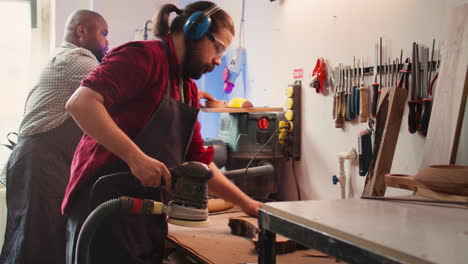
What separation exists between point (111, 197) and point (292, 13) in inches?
56.7

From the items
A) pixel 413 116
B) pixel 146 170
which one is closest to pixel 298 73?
pixel 413 116

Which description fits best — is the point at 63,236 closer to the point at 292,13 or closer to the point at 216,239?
the point at 216,239

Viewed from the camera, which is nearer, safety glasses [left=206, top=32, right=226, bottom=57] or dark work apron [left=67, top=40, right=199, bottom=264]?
dark work apron [left=67, top=40, right=199, bottom=264]

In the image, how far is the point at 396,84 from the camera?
160 cm

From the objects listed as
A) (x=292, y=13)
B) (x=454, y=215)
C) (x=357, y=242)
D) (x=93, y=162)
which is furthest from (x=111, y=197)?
(x=292, y=13)

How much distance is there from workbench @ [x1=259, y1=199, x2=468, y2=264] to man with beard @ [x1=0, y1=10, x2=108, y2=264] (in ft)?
4.63

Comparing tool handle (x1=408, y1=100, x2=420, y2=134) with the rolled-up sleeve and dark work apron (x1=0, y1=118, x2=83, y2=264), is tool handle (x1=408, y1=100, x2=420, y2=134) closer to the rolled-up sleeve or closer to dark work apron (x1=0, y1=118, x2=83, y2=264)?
the rolled-up sleeve

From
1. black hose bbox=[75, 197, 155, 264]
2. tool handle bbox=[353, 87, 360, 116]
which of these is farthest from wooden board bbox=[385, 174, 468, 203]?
black hose bbox=[75, 197, 155, 264]

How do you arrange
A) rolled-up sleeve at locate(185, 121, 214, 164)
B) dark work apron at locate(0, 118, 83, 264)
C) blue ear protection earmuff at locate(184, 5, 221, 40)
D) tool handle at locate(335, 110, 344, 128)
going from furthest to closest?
1. dark work apron at locate(0, 118, 83, 264)
2. tool handle at locate(335, 110, 344, 128)
3. rolled-up sleeve at locate(185, 121, 214, 164)
4. blue ear protection earmuff at locate(184, 5, 221, 40)

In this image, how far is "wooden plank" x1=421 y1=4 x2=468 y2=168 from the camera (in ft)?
4.33

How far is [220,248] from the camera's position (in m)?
1.54

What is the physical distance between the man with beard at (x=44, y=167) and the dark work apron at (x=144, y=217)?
0.80 metres

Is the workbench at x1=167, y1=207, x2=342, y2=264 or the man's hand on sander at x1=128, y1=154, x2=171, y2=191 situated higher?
the man's hand on sander at x1=128, y1=154, x2=171, y2=191

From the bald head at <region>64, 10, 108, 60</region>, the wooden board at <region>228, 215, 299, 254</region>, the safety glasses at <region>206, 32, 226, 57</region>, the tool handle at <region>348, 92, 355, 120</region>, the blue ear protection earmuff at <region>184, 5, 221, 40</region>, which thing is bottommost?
the wooden board at <region>228, 215, 299, 254</region>
